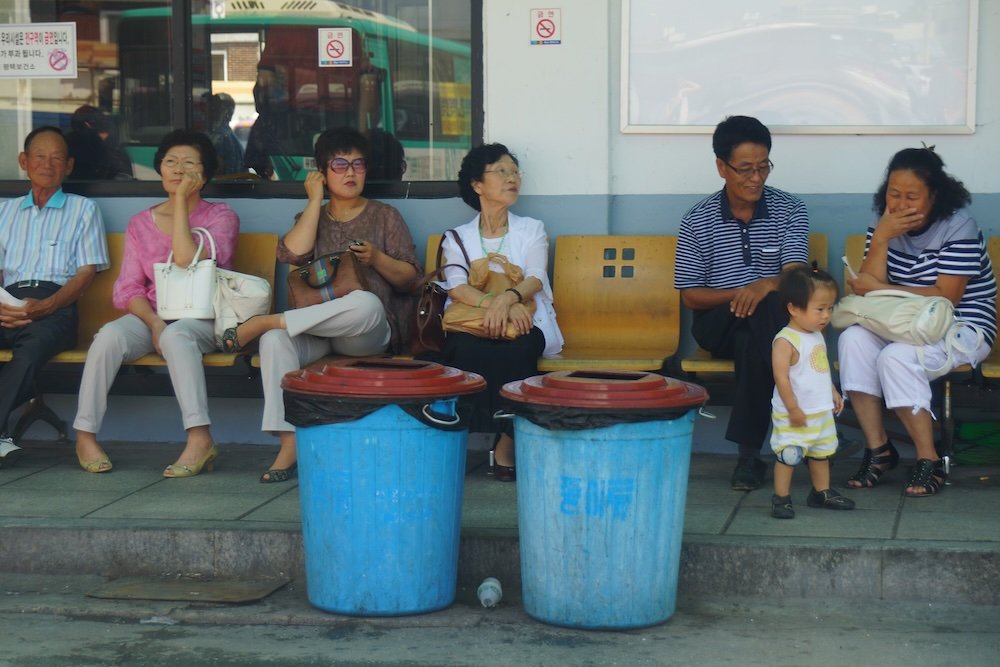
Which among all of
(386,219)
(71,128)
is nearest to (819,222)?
(386,219)

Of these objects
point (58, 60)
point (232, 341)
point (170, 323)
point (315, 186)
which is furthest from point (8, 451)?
point (58, 60)

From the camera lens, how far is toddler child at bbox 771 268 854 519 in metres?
5.13

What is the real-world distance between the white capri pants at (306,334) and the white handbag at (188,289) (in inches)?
15.5

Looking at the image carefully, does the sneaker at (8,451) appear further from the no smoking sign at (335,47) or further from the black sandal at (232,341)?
the no smoking sign at (335,47)

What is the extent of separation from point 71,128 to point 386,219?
2.06 m

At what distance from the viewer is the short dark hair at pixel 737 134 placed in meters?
5.95

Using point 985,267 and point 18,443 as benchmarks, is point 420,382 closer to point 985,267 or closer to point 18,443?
point 985,267

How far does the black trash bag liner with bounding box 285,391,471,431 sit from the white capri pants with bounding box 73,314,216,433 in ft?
5.63

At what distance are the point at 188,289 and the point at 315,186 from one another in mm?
766

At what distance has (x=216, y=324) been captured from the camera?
20.6 ft

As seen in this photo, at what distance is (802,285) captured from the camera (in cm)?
512

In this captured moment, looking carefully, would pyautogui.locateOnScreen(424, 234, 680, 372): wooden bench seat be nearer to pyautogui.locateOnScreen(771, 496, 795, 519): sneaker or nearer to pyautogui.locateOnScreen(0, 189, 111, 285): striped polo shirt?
pyautogui.locateOnScreen(771, 496, 795, 519): sneaker

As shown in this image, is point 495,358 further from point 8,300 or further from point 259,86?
point 8,300

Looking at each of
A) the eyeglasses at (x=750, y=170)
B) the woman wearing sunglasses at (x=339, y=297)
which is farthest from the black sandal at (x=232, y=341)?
the eyeglasses at (x=750, y=170)
